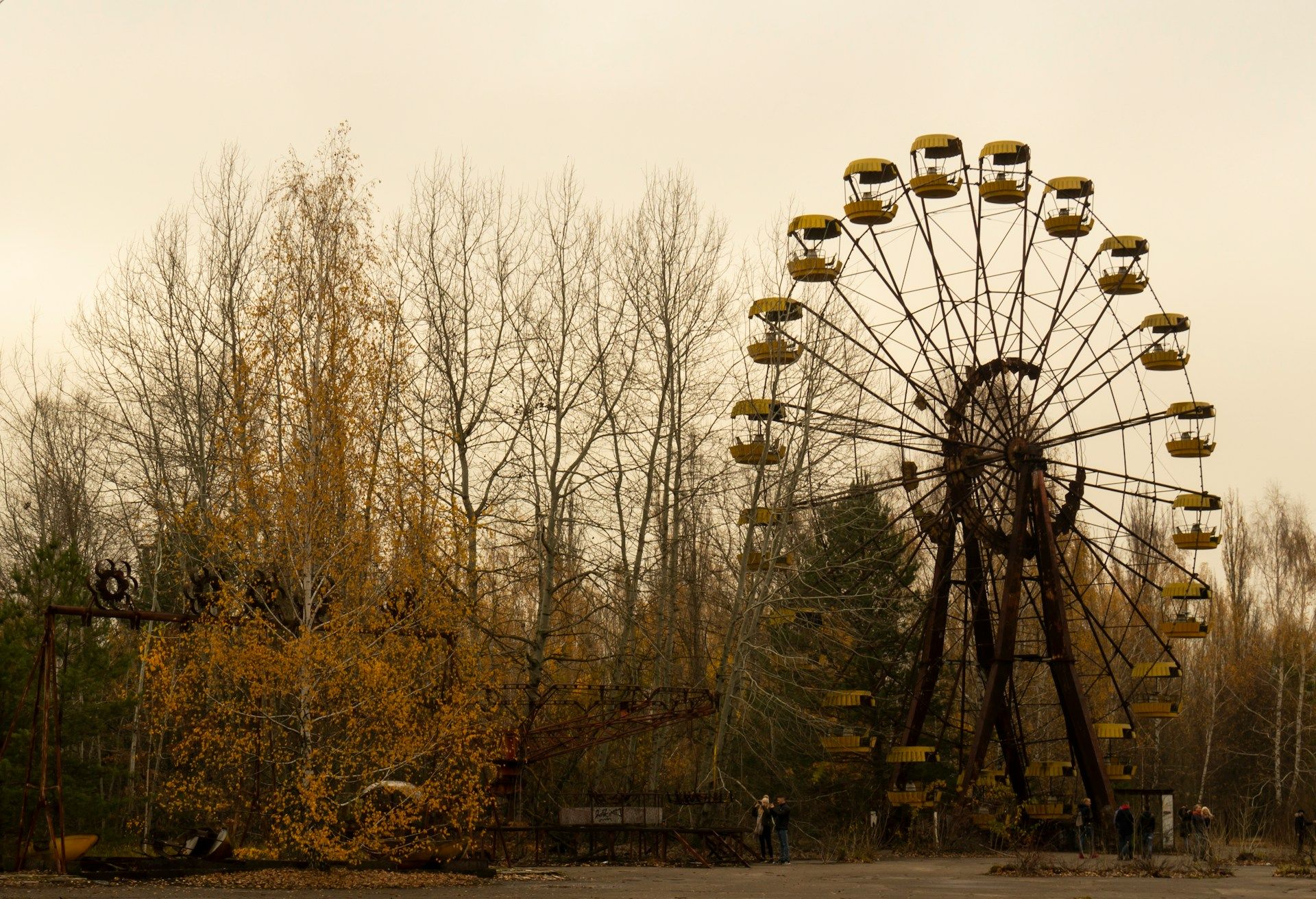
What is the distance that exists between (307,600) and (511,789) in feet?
25.4

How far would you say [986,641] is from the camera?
Result: 111 feet

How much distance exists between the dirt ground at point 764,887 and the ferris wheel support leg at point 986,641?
5113 mm

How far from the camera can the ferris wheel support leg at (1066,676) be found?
29.1 meters

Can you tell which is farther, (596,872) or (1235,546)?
(1235,546)

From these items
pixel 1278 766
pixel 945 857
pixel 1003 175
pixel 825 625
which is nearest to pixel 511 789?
pixel 945 857

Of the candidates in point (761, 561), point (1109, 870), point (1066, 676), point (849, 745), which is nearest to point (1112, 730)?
point (1066, 676)

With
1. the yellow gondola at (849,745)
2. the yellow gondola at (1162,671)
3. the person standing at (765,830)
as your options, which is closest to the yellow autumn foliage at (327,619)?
the person standing at (765,830)

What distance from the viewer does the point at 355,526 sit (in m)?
21.5

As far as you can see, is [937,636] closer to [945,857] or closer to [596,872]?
[945,857]

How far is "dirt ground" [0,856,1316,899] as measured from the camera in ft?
60.7

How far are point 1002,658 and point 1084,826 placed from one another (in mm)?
3664

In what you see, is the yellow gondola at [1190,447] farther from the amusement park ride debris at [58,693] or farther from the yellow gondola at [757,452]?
the amusement park ride debris at [58,693]

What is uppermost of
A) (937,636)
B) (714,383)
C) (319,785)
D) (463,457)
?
(714,383)

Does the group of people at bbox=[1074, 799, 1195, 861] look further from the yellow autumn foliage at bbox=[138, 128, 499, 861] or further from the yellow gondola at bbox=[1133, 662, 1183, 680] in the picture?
the yellow autumn foliage at bbox=[138, 128, 499, 861]
